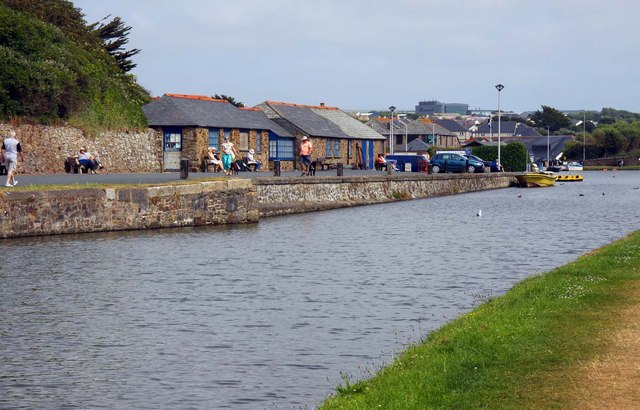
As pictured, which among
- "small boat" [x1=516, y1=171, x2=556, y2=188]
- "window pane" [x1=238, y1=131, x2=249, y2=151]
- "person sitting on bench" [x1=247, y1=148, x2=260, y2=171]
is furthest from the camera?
"small boat" [x1=516, y1=171, x2=556, y2=188]

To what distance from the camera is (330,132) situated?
8381 cm

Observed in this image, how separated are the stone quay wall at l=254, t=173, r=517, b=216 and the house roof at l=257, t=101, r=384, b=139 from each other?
12830mm

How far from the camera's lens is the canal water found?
13773 millimetres

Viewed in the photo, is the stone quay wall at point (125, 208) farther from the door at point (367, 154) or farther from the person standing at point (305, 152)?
the door at point (367, 154)

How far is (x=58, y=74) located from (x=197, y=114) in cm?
1450

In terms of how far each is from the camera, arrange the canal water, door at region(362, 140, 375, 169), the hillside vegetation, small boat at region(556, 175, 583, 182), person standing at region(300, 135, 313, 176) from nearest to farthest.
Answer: the canal water → person standing at region(300, 135, 313, 176) → the hillside vegetation → door at region(362, 140, 375, 169) → small boat at region(556, 175, 583, 182)

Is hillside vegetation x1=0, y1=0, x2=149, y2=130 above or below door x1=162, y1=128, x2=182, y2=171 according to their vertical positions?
above

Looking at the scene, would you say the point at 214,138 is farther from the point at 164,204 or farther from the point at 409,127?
the point at 409,127

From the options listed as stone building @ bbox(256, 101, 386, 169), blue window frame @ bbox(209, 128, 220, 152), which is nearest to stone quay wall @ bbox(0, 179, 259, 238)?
blue window frame @ bbox(209, 128, 220, 152)

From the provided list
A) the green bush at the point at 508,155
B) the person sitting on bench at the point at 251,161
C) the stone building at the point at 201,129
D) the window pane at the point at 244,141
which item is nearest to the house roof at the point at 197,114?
the stone building at the point at 201,129

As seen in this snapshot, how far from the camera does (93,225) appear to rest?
34281 mm

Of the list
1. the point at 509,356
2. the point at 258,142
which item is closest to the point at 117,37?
the point at 258,142

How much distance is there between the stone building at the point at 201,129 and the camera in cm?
6322

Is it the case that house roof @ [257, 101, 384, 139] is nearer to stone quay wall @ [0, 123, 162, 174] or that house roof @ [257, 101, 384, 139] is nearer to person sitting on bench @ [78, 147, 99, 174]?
stone quay wall @ [0, 123, 162, 174]
